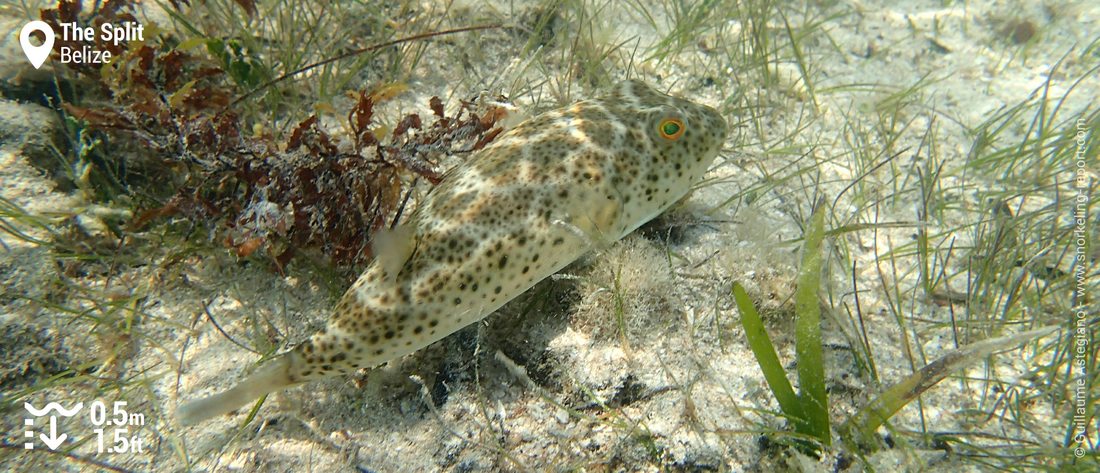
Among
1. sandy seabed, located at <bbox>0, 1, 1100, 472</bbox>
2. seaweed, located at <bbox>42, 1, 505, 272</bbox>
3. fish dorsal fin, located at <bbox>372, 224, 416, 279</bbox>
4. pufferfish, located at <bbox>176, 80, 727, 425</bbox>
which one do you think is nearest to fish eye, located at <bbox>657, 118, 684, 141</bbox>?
pufferfish, located at <bbox>176, 80, 727, 425</bbox>

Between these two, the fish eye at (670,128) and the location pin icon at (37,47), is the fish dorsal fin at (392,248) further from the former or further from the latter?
the location pin icon at (37,47)

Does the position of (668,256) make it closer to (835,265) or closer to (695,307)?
(695,307)

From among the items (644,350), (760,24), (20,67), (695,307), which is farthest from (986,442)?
(20,67)

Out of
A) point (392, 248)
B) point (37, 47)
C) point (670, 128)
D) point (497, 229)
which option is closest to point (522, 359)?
point (497, 229)

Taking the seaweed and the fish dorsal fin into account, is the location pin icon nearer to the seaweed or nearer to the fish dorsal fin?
the seaweed

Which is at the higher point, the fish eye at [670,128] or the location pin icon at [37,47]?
the location pin icon at [37,47]

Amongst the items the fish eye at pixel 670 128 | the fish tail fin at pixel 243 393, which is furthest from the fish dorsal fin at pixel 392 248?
the fish eye at pixel 670 128
